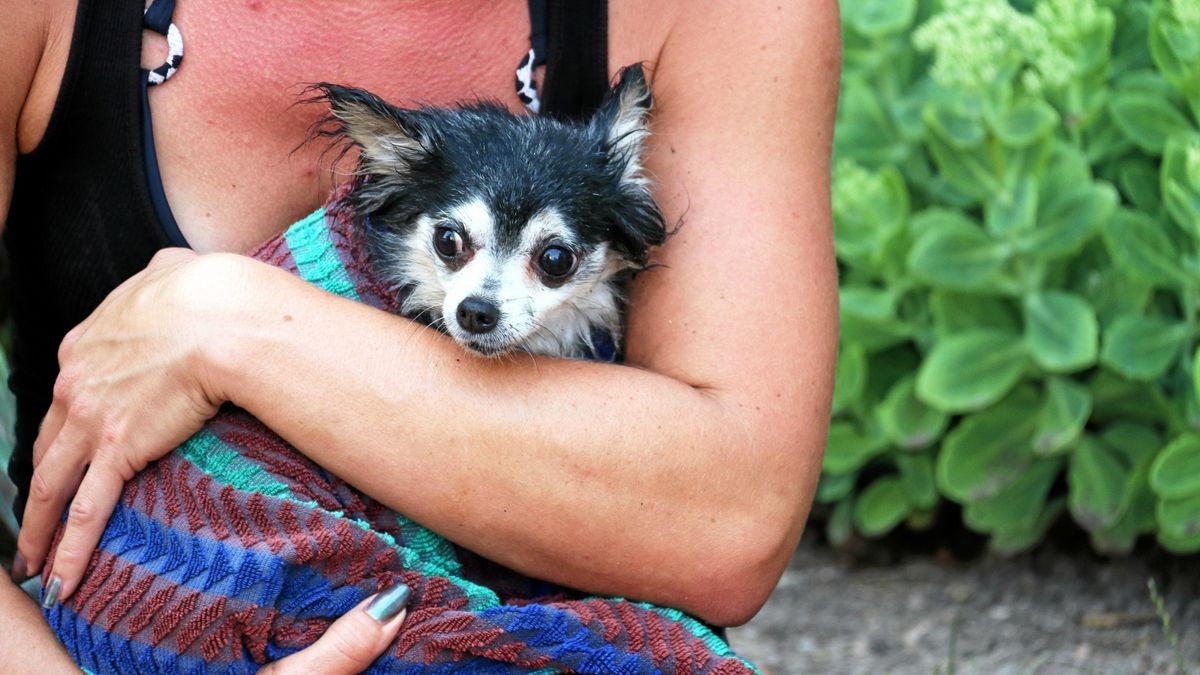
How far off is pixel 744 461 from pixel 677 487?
9 cm

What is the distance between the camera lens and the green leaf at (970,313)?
9.61 ft

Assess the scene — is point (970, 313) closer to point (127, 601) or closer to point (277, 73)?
point (277, 73)

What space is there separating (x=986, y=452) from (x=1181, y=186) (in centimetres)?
67

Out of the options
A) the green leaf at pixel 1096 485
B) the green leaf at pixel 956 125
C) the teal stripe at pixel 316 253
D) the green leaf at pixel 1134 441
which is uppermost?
the teal stripe at pixel 316 253

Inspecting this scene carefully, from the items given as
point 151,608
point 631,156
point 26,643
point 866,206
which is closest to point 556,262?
point 631,156

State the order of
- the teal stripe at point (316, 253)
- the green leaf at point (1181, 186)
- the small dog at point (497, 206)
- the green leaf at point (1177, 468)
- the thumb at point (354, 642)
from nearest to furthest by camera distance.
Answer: the thumb at point (354, 642) < the teal stripe at point (316, 253) < the small dog at point (497, 206) < the green leaf at point (1181, 186) < the green leaf at point (1177, 468)

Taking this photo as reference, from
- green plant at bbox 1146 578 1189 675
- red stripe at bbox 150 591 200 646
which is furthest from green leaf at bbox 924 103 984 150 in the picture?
red stripe at bbox 150 591 200 646

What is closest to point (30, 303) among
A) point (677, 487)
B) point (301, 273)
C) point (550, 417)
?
point (301, 273)

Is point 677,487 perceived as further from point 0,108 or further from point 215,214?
point 0,108

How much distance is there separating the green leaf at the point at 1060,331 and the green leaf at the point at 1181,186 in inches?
9.9

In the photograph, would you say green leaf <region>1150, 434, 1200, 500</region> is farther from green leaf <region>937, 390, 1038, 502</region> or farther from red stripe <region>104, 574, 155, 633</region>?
red stripe <region>104, 574, 155, 633</region>

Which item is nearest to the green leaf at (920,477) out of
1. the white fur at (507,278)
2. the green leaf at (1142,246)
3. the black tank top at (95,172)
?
the green leaf at (1142,246)

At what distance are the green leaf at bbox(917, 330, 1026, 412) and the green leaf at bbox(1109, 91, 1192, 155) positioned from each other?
453 mm

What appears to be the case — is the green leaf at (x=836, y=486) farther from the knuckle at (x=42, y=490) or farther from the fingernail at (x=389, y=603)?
the knuckle at (x=42, y=490)
